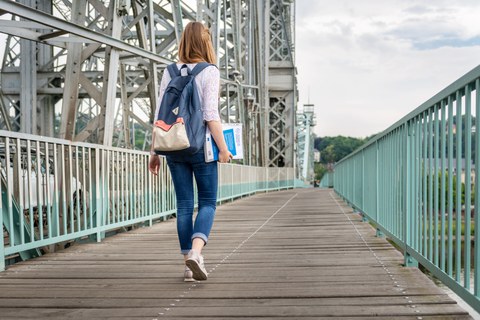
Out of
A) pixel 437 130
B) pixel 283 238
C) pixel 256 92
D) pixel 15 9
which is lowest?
pixel 283 238

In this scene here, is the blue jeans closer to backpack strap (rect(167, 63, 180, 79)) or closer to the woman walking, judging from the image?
the woman walking

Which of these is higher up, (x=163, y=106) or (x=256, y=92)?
(x=256, y=92)

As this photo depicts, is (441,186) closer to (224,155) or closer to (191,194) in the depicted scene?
(224,155)

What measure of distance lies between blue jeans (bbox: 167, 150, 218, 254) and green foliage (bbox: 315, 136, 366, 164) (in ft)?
444

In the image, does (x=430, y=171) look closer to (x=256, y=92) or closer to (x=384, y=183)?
(x=384, y=183)

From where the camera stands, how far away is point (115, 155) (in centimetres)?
718

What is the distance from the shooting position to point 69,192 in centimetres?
570

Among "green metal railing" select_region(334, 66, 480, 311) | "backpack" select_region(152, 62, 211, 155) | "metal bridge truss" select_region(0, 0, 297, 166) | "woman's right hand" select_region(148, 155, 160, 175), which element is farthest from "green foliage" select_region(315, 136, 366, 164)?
"backpack" select_region(152, 62, 211, 155)

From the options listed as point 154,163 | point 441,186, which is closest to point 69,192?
point 154,163

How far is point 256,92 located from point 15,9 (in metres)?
20.8

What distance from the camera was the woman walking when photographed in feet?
12.9

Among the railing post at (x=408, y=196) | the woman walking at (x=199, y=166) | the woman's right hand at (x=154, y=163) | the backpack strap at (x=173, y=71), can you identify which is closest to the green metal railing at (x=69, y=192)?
the woman's right hand at (x=154, y=163)

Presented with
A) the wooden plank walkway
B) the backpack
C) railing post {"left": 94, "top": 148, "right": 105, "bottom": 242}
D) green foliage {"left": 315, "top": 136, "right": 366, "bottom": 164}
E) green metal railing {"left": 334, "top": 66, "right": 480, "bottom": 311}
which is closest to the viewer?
green metal railing {"left": 334, "top": 66, "right": 480, "bottom": 311}

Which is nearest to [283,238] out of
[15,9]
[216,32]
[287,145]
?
[15,9]
